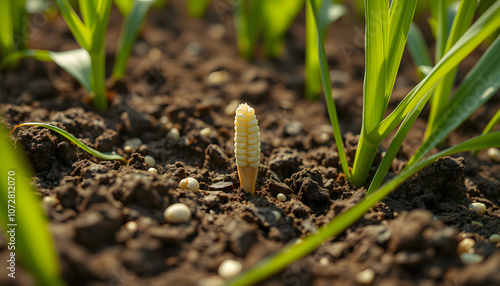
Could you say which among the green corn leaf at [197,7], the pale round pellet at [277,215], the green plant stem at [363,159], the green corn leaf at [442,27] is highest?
the green corn leaf at [197,7]

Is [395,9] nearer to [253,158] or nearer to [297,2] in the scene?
[253,158]

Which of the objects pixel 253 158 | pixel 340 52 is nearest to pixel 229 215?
pixel 253 158

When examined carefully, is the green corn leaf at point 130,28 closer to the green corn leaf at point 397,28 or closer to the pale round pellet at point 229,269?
the green corn leaf at point 397,28

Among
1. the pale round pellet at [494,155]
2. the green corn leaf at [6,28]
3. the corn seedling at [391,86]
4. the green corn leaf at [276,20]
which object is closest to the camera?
the corn seedling at [391,86]

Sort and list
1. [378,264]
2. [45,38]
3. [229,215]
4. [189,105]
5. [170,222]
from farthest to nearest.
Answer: [45,38] → [189,105] → [229,215] → [170,222] → [378,264]

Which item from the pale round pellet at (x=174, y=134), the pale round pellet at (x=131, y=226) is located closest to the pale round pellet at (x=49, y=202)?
the pale round pellet at (x=131, y=226)

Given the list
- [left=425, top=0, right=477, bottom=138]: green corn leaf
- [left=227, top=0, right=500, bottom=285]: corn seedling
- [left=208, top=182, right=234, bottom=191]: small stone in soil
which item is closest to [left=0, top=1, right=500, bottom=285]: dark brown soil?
[left=208, top=182, right=234, bottom=191]: small stone in soil

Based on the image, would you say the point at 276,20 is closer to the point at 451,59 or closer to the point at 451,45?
the point at 451,45
